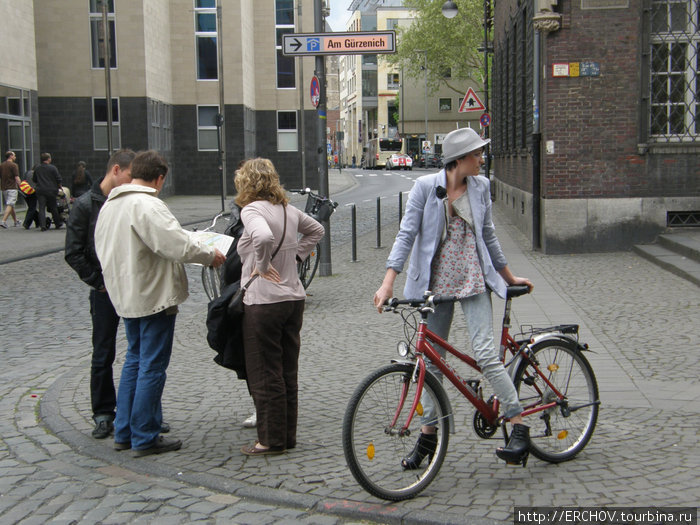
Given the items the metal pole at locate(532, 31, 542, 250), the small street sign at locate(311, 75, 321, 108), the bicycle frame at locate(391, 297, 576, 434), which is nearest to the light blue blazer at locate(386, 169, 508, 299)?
the bicycle frame at locate(391, 297, 576, 434)

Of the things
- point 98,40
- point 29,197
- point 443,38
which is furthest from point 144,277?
point 443,38

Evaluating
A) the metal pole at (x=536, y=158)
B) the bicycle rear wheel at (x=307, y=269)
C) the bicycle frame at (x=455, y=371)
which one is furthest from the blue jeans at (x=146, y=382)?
the metal pole at (x=536, y=158)

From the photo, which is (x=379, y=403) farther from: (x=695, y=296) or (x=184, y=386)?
(x=695, y=296)

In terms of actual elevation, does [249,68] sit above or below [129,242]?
above

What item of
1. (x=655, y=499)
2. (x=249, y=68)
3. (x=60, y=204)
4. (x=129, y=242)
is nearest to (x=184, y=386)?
(x=129, y=242)

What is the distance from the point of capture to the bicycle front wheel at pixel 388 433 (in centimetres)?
421

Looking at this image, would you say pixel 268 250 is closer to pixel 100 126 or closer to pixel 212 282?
pixel 212 282

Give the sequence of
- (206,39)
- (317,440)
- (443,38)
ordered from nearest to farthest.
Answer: (317,440) < (206,39) < (443,38)

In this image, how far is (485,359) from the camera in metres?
4.53

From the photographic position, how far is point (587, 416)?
5023 millimetres

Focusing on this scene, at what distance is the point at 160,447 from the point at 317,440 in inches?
37.0

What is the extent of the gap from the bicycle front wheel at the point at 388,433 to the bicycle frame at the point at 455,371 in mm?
31

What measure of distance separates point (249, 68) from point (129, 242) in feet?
129

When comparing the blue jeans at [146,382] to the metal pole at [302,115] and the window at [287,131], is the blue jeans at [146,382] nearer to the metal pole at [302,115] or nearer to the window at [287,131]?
the metal pole at [302,115]
